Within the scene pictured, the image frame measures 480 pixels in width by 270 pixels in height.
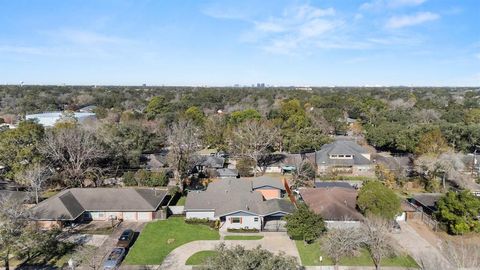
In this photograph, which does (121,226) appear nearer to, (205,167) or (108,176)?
(108,176)

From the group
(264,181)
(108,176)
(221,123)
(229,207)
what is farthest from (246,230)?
(221,123)

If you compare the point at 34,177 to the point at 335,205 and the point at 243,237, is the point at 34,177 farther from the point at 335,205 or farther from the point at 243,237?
the point at 335,205

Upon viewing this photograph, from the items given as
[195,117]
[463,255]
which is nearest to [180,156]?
[195,117]

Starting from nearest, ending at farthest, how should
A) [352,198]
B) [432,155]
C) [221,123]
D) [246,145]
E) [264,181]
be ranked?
1. [352,198]
2. [264,181]
3. [432,155]
4. [246,145]
5. [221,123]

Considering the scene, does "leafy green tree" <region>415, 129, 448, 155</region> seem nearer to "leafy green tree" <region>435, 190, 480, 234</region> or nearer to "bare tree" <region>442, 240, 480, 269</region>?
"leafy green tree" <region>435, 190, 480, 234</region>

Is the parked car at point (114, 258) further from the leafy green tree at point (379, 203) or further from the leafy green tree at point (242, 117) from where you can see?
the leafy green tree at point (242, 117)

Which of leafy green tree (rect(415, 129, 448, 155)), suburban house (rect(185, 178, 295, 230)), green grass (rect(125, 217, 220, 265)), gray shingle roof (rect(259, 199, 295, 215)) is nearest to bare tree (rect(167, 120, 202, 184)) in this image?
suburban house (rect(185, 178, 295, 230))

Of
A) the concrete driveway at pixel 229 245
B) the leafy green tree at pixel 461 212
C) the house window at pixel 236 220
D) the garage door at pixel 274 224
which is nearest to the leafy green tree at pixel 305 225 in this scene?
the concrete driveway at pixel 229 245
